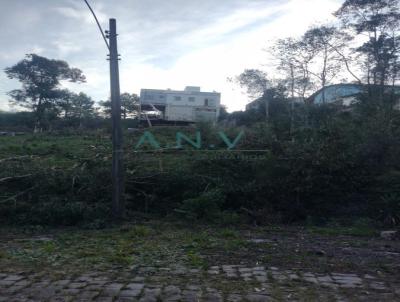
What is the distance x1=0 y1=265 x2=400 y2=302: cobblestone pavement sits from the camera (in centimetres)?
467

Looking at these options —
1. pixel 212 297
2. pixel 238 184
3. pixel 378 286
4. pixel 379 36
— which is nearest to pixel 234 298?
pixel 212 297

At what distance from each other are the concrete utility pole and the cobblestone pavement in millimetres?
4503

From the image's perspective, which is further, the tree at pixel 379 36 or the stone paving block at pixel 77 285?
the tree at pixel 379 36

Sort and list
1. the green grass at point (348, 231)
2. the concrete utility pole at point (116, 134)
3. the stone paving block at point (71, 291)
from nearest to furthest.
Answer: the stone paving block at point (71, 291) → the green grass at point (348, 231) → the concrete utility pole at point (116, 134)

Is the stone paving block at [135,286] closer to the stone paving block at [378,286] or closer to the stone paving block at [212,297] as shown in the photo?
the stone paving block at [212,297]

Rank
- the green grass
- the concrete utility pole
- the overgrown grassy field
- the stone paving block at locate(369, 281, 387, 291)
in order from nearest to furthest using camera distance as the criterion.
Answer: the stone paving block at locate(369, 281, 387, 291) < the green grass < the concrete utility pole < the overgrown grassy field

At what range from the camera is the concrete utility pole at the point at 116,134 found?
32.9ft

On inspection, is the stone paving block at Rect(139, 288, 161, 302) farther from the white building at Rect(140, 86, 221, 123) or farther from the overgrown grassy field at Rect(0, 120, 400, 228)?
the white building at Rect(140, 86, 221, 123)

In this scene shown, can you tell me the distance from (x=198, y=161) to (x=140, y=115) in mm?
18301

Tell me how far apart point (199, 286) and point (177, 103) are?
29.3m

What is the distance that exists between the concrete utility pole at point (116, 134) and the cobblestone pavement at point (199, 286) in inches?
177

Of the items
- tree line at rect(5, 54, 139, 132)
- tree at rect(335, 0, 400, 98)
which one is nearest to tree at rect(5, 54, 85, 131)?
tree line at rect(5, 54, 139, 132)

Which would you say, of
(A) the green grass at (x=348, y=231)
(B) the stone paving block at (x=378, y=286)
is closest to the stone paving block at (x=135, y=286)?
(B) the stone paving block at (x=378, y=286)

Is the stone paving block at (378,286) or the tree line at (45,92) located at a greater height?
the tree line at (45,92)
